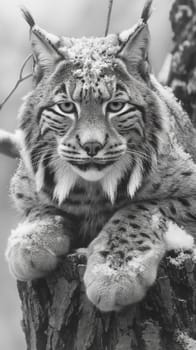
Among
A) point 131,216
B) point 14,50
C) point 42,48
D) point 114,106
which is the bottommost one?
point 131,216

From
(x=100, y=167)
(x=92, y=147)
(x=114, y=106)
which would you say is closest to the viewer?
(x=92, y=147)

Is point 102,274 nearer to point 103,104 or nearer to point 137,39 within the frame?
point 103,104

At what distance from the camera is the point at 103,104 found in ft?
11.0

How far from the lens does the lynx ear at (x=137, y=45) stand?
355 cm

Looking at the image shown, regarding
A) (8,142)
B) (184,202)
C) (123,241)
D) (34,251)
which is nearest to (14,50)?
(8,142)

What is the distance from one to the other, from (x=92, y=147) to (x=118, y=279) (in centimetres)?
59

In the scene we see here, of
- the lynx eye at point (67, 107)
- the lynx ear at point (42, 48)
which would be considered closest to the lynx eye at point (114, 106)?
the lynx eye at point (67, 107)

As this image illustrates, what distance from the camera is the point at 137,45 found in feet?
11.8

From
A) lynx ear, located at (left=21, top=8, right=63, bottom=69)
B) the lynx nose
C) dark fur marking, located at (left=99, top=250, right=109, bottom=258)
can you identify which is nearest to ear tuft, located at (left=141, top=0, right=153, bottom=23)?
lynx ear, located at (left=21, top=8, right=63, bottom=69)

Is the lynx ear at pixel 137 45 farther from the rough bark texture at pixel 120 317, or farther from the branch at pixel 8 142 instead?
the branch at pixel 8 142

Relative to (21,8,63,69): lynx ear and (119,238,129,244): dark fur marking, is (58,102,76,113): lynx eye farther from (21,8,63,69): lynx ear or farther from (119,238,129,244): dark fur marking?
(119,238,129,244): dark fur marking

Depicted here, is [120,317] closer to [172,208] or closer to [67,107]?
[172,208]

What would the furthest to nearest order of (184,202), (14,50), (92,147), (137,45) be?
(14,50)
(184,202)
(137,45)
(92,147)

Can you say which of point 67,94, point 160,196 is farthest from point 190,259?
point 67,94
